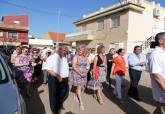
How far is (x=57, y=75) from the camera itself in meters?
6.75

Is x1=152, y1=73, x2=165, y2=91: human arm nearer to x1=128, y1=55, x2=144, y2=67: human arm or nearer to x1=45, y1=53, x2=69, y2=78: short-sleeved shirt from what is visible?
x1=45, y1=53, x2=69, y2=78: short-sleeved shirt

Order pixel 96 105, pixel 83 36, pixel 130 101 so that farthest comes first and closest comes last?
pixel 83 36 → pixel 130 101 → pixel 96 105

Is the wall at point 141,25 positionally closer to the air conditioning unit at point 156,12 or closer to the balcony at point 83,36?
the air conditioning unit at point 156,12

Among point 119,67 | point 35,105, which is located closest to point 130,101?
point 119,67

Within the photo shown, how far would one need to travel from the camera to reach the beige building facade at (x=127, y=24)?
28.5 m

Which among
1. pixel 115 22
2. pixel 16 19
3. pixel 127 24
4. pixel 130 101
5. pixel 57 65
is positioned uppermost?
pixel 16 19

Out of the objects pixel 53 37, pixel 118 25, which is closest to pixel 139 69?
pixel 118 25

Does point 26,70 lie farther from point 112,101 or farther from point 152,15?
point 152,15

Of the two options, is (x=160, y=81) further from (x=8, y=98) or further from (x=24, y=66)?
(x=24, y=66)

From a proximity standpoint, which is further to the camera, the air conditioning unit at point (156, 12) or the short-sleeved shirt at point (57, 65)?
the air conditioning unit at point (156, 12)

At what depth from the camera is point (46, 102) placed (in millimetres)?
8586

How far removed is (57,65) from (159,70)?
3.06 metres

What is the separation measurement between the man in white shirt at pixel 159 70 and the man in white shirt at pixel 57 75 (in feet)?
8.90

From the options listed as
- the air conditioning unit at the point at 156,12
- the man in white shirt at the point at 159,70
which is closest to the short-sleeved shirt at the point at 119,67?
the man in white shirt at the point at 159,70
